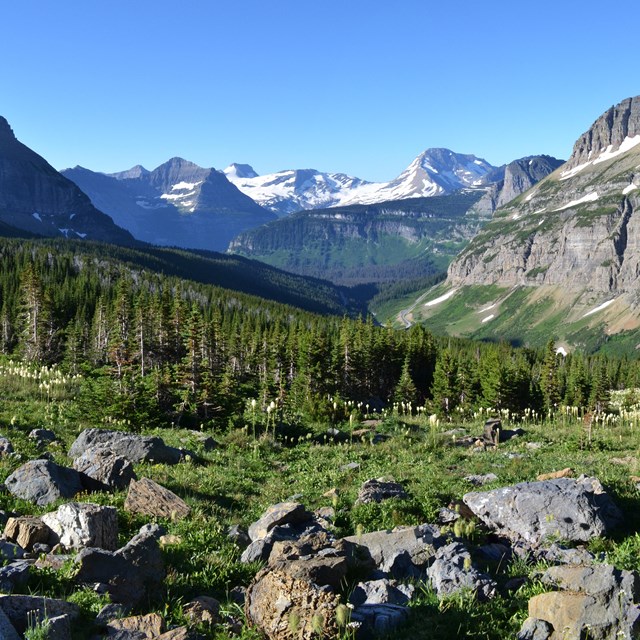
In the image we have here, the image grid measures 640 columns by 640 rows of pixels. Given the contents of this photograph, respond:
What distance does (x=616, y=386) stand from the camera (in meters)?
131

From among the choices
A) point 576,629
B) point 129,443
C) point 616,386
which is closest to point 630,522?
point 576,629

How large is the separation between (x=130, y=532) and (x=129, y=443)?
8.19m

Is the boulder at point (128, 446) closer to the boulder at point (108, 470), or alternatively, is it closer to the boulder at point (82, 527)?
the boulder at point (108, 470)

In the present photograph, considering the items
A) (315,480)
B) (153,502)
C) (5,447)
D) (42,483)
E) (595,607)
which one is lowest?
(315,480)

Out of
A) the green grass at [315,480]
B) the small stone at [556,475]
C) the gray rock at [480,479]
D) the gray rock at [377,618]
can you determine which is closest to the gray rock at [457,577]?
the green grass at [315,480]

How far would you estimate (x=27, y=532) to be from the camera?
9.84 meters

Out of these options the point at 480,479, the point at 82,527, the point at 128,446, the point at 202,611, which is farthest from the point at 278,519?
the point at 128,446

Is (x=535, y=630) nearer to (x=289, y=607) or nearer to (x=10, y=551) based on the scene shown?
(x=289, y=607)

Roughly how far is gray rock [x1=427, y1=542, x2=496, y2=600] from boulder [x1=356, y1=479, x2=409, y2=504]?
4.80 meters

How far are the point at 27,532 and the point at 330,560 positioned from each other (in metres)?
5.48

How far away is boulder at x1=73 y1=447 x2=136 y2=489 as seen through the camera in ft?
48.1

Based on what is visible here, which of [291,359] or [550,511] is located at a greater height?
[550,511]

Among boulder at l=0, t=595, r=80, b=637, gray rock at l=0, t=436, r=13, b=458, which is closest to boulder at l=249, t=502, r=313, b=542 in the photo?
boulder at l=0, t=595, r=80, b=637

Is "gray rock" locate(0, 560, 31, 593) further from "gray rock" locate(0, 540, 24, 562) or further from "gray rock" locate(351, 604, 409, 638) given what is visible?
"gray rock" locate(351, 604, 409, 638)
